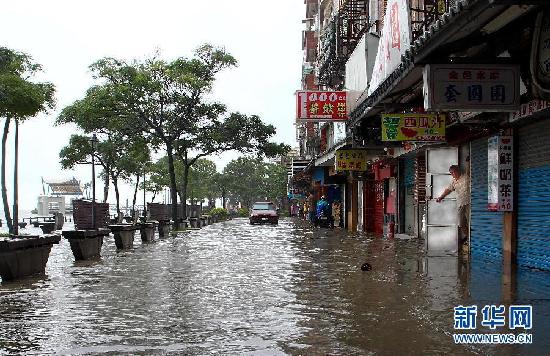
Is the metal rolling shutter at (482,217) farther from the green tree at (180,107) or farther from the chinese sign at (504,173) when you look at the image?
the green tree at (180,107)

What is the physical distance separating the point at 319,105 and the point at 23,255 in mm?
17778

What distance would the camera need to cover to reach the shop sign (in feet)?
37.6

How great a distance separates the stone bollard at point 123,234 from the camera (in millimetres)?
20875

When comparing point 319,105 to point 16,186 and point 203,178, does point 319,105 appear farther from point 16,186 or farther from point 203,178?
point 203,178

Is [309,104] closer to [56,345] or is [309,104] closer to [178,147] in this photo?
[178,147]

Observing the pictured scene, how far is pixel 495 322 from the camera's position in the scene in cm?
758

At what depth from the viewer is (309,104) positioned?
1124 inches

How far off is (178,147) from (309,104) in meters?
13.9

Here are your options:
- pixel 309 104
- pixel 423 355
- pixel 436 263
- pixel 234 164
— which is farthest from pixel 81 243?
pixel 234 164

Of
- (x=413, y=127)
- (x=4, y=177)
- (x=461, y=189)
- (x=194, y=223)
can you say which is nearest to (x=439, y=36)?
(x=413, y=127)

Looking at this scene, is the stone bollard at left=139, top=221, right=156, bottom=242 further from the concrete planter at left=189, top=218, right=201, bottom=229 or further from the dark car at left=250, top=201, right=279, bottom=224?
the dark car at left=250, top=201, right=279, bottom=224

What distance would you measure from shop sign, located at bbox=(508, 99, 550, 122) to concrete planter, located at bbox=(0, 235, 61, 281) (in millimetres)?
9525

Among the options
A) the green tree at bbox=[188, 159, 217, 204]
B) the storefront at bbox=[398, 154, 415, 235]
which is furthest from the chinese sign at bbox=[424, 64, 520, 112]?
the green tree at bbox=[188, 159, 217, 204]

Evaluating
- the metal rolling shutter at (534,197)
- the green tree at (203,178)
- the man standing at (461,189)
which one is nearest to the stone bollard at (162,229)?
the man standing at (461,189)
